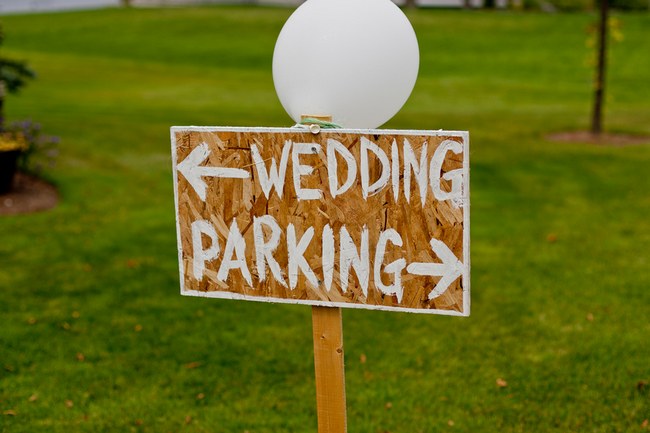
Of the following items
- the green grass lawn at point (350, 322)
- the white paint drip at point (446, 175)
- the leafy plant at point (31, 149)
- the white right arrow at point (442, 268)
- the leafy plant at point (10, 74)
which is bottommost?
the green grass lawn at point (350, 322)

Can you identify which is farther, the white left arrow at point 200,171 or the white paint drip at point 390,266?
the white left arrow at point 200,171

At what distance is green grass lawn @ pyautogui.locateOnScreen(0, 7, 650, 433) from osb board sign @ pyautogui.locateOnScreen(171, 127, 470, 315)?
1.83 metres

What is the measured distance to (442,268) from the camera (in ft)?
9.39

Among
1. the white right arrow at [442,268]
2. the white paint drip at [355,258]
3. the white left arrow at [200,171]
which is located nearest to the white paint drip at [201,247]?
the white left arrow at [200,171]

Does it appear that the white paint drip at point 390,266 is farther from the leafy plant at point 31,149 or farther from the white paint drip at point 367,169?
the leafy plant at point 31,149

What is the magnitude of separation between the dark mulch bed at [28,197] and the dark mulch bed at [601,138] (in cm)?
768

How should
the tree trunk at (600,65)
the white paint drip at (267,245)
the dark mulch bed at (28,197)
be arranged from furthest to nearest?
the tree trunk at (600,65), the dark mulch bed at (28,197), the white paint drip at (267,245)

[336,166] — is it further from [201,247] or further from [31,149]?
[31,149]

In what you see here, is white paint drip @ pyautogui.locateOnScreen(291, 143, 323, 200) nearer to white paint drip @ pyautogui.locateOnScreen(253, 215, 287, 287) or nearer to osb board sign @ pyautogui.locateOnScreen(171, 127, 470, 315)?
osb board sign @ pyautogui.locateOnScreen(171, 127, 470, 315)

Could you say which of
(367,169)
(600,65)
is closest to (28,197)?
(367,169)

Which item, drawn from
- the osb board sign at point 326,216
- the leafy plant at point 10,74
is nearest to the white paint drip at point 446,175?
the osb board sign at point 326,216

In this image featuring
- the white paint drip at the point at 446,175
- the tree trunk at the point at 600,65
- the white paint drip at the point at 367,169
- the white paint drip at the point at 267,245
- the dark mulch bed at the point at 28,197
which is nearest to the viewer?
the white paint drip at the point at 446,175

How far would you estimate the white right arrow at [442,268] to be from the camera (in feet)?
9.32

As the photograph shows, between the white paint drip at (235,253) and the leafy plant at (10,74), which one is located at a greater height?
the leafy plant at (10,74)
